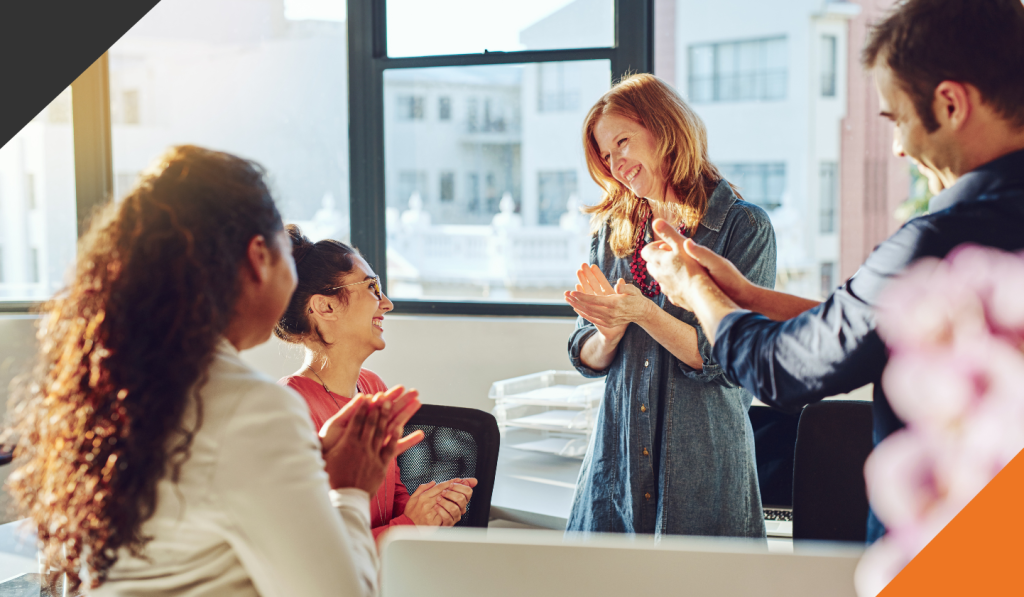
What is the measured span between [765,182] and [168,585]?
6701 mm

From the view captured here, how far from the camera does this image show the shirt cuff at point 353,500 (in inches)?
34.7

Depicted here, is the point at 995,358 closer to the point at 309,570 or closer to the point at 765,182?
the point at 309,570

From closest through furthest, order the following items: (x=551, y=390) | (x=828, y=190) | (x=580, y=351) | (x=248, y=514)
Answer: (x=248, y=514) < (x=580, y=351) < (x=551, y=390) < (x=828, y=190)

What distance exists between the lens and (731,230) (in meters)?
1.53

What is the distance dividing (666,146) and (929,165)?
0.72 m

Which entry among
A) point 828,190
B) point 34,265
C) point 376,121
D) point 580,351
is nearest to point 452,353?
point 376,121

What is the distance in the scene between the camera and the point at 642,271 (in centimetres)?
166

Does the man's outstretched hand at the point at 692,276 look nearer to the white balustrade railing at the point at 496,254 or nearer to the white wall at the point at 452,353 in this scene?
the white wall at the point at 452,353

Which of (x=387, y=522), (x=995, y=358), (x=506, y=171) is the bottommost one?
(x=387, y=522)

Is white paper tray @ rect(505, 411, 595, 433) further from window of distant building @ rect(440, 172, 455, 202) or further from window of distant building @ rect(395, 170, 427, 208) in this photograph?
window of distant building @ rect(440, 172, 455, 202)

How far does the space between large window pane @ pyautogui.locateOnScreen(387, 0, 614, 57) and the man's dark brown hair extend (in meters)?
2.51

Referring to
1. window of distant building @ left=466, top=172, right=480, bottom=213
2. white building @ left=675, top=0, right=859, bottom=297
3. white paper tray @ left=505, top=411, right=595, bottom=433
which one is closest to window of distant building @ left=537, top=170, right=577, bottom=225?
window of distant building @ left=466, top=172, right=480, bottom=213

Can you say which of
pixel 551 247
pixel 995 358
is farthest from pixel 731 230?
pixel 551 247

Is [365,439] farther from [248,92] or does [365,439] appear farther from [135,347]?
Result: [248,92]
